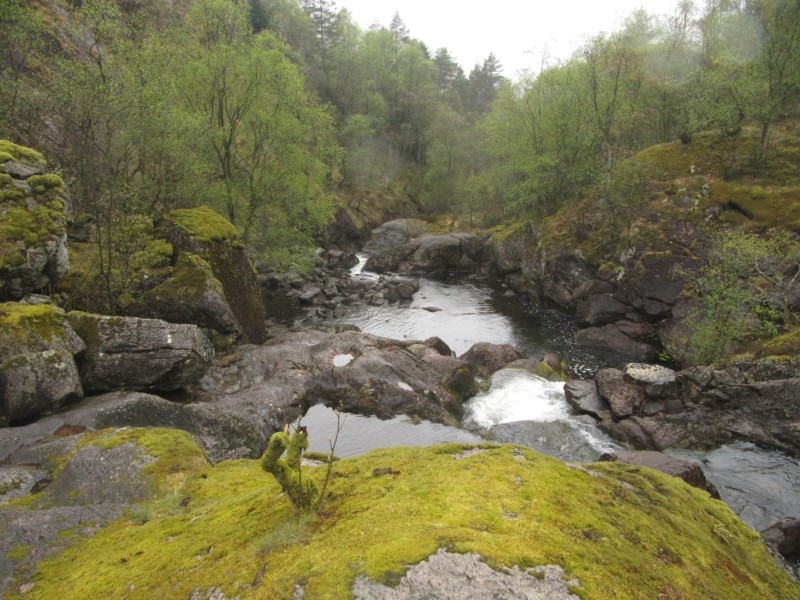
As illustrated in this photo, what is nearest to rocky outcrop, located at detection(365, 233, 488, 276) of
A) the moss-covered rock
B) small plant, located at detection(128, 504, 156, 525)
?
the moss-covered rock

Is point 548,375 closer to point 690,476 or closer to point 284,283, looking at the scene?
point 690,476

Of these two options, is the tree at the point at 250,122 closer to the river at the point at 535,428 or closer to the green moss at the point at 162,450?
the river at the point at 535,428

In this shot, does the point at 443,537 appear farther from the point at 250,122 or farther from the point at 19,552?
the point at 250,122

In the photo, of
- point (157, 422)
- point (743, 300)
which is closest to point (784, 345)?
point (743, 300)

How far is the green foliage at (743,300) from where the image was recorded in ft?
61.2

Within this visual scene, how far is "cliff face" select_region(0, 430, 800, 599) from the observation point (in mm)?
4004

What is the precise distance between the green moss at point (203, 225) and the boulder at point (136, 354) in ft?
26.2

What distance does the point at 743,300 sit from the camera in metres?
18.7

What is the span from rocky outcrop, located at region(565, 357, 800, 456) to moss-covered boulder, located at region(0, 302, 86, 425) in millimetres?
17911

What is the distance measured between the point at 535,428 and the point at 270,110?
1151 inches

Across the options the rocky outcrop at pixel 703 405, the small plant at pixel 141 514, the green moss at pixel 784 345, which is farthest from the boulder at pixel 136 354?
the green moss at pixel 784 345

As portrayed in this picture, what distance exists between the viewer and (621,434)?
16.6m

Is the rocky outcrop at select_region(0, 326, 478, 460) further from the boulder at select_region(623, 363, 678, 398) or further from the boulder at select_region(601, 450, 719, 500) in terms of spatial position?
the boulder at select_region(601, 450, 719, 500)

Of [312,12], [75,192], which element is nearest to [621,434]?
[75,192]
